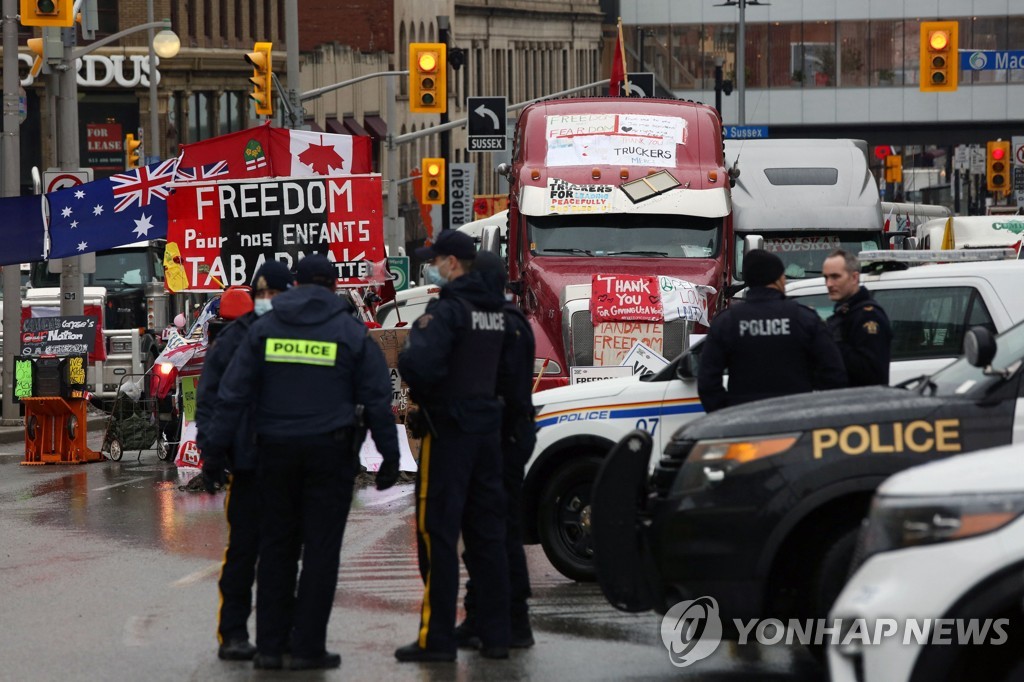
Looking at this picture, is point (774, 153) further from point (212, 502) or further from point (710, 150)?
point (212, 502)

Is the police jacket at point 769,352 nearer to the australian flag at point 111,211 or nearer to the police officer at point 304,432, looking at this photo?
the police officer at point 304,432

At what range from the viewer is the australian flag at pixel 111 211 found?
18.1 m

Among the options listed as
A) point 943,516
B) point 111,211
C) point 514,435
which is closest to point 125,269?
point 111,211

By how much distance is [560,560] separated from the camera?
10.4 meters

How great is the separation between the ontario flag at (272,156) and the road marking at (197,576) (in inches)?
295

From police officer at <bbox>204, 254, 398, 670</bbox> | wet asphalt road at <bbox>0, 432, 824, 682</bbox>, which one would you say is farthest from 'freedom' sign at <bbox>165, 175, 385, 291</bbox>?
police officer at <bbox>204, 254, 398, 670</bbox>

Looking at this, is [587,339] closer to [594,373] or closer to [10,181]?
[594,373]

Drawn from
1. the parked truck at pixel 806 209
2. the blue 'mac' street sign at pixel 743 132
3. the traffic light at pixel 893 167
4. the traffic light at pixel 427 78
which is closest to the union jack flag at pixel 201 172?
the parked truck at pixel 806 209

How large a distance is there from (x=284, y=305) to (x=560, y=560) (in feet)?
10.2

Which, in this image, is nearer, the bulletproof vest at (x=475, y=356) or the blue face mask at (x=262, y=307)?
the bulletproof vest at (x=475, y=356)

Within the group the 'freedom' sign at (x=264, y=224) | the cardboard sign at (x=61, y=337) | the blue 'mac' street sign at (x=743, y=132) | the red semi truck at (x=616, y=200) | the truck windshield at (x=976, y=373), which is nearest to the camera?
the truck windshield at (x=976, y=373)

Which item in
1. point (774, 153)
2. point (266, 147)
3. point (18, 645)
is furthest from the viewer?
point (774, 153)

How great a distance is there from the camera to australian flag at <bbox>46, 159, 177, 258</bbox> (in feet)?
59.4

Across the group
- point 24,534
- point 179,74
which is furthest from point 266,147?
point 179,74
